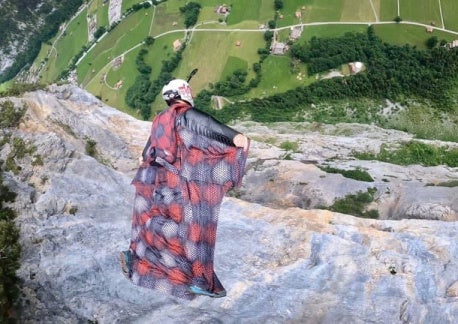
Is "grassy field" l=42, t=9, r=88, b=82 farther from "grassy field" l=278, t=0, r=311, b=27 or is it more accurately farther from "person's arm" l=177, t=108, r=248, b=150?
"person's arm" l=177, t=108, r=248, b=150

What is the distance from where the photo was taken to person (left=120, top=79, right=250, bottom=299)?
31.7 ft

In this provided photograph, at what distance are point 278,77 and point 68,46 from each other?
62472 mm

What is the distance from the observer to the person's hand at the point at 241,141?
30.3 ft

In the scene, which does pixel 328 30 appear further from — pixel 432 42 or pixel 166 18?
pixel 166 18

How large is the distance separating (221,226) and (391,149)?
23.6m

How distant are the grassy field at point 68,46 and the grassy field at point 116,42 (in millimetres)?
8045

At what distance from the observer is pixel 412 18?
65.2 m

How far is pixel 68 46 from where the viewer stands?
350 feet

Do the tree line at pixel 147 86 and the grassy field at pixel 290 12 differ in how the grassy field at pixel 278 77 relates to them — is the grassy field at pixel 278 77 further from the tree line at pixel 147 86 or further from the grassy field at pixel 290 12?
the tree line at pixel 147 86

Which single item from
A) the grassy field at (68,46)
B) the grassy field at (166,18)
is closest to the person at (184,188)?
A: the grassy field at (166,18)

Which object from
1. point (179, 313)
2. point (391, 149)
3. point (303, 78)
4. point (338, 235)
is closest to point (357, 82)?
point (303, 78)

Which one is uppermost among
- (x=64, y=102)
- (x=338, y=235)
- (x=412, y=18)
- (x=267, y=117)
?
(x=412, y=18)

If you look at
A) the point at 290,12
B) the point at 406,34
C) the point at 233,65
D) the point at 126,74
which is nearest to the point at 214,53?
the point at 233,65

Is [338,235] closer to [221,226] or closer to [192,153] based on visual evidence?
[221,226]
